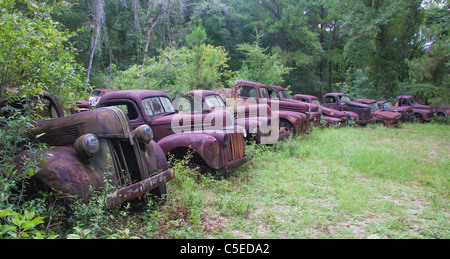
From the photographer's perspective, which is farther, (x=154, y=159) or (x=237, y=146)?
(x=237, y=146)

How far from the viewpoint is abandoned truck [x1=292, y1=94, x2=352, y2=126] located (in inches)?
567

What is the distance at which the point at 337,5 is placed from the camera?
26.9m

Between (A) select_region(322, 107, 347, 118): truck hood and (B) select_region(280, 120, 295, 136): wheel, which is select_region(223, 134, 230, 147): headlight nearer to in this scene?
(B) select_region(280, 120, 295, 136): wheel

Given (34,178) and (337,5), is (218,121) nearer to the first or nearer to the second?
(34,178)

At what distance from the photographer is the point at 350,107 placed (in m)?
16.8

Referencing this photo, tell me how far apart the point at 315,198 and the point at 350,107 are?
1284 centimetres

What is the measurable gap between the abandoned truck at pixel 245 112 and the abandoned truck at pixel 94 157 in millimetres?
3276

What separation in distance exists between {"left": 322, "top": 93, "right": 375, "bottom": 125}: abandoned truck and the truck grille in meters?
11.9

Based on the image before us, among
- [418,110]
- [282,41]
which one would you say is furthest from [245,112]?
[282,41]

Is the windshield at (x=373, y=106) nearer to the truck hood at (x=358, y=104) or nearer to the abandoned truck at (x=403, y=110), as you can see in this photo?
the abandoned truck at (x=403, y=110)

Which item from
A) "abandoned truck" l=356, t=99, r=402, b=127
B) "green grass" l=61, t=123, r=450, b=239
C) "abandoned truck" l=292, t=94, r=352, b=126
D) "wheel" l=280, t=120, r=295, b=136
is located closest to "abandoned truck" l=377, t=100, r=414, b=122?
"abandoned truck" l=356, t=99, r=402, b=127

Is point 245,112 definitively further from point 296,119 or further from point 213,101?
point 296,119

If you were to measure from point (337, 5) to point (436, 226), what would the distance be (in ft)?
87.5

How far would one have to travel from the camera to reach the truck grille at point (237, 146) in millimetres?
5914
